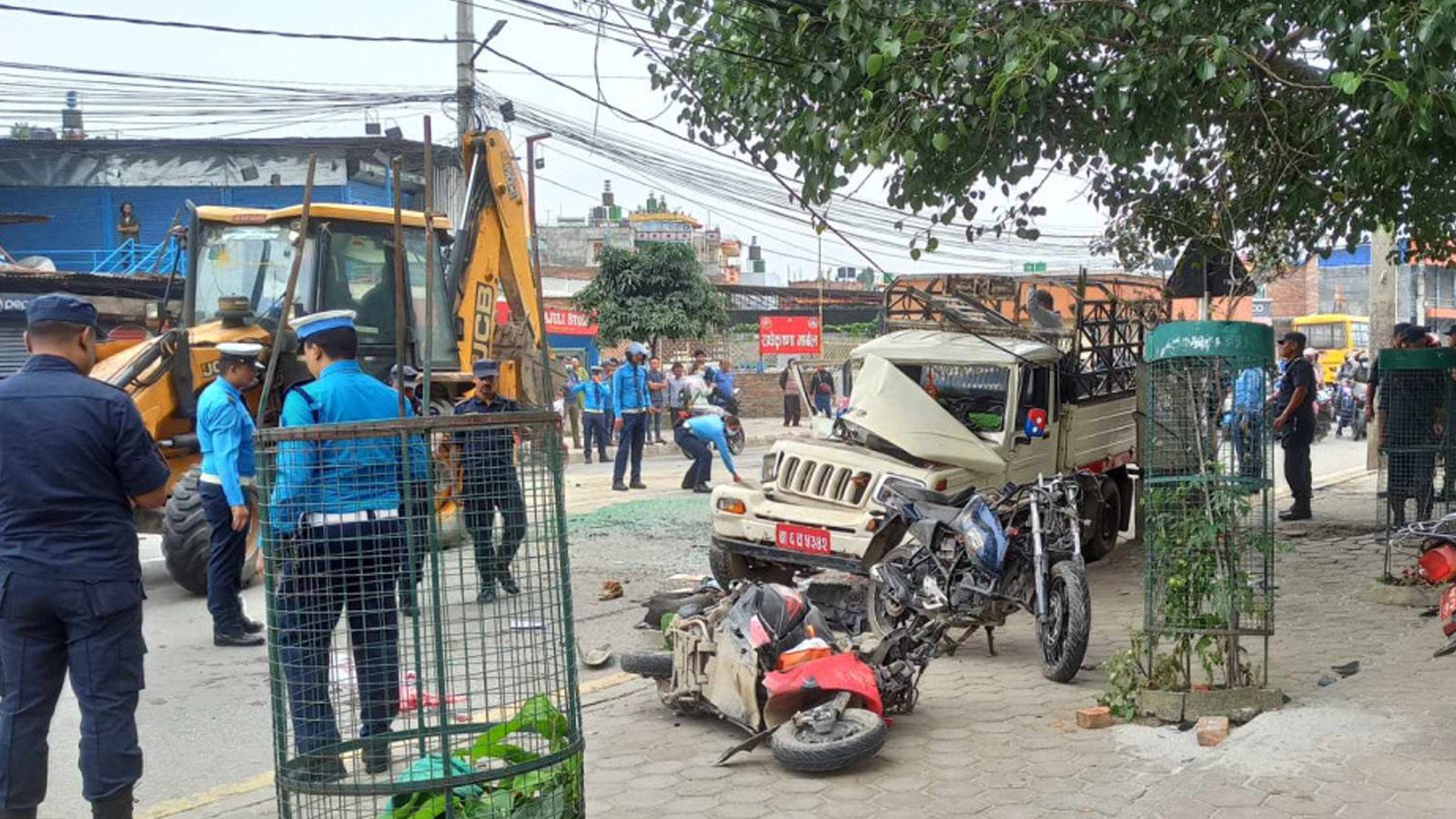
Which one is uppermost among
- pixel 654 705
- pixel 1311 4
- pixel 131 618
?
pixel 1311 4

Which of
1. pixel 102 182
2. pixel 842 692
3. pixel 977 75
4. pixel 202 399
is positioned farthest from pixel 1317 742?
pixel 102 182

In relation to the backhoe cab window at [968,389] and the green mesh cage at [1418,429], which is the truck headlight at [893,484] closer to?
the backhoe cab window at [968,389]

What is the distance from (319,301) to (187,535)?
2.48m

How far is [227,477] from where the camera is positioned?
27.5ft

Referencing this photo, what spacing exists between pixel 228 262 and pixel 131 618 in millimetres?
7536

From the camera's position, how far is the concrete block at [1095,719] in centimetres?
642

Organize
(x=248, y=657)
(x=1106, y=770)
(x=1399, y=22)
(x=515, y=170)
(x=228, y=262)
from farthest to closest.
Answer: (x=515, y=170) < (x=228, y=262) < (x=248, y=657) < (x=1399, y=22) < (x=1106, y=770)

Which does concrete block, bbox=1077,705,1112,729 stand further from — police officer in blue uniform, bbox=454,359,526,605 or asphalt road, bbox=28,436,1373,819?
police officer in blue uniform, bbox=454,359,526,605

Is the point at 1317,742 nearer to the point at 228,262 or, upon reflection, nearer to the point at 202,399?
the point at 202,399

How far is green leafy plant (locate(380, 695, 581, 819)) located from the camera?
4.02 meters

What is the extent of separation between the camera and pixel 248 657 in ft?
27.5

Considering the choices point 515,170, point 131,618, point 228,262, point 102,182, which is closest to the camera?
point 131,618

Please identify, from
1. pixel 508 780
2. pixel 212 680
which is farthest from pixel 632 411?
pixel 508 780

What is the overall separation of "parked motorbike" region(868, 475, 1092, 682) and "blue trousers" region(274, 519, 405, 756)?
3.33 metres
